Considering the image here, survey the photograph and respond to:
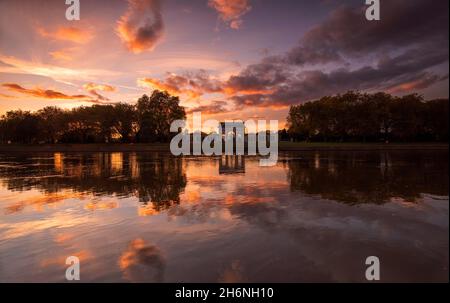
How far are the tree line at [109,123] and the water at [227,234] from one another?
66.8m

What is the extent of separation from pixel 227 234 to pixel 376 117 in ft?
233

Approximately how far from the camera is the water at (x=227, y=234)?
18.2 ft

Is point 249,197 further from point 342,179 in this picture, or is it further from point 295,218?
point 342,179

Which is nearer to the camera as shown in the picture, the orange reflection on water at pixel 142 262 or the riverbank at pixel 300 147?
the orange reflection on water at pixel 142 262

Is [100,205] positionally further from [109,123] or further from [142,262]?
A: [109,123]

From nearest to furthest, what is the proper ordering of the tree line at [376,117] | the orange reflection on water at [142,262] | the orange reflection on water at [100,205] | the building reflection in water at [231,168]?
the orange reflection on water at [142,262] → the orange reflection on water at [100,205] → the building reflection in water at [231,168] → the tree line at [376,117]

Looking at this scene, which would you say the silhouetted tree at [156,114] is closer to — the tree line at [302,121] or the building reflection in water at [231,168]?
the tree line at [302,121]

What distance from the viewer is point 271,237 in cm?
732

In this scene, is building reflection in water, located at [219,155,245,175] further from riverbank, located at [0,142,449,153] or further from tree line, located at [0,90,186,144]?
tree line, located at [0,90,186,144]

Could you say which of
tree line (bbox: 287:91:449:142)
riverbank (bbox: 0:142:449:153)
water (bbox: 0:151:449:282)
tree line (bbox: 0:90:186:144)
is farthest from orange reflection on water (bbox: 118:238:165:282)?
tree line (bbox: 0:90:186:144)

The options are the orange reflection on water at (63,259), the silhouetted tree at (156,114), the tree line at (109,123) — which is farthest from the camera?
the tree line at (109,123)

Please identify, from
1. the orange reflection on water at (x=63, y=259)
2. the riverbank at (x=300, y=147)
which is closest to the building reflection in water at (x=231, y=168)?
the orange reflection on water at (x=63, y=259)
